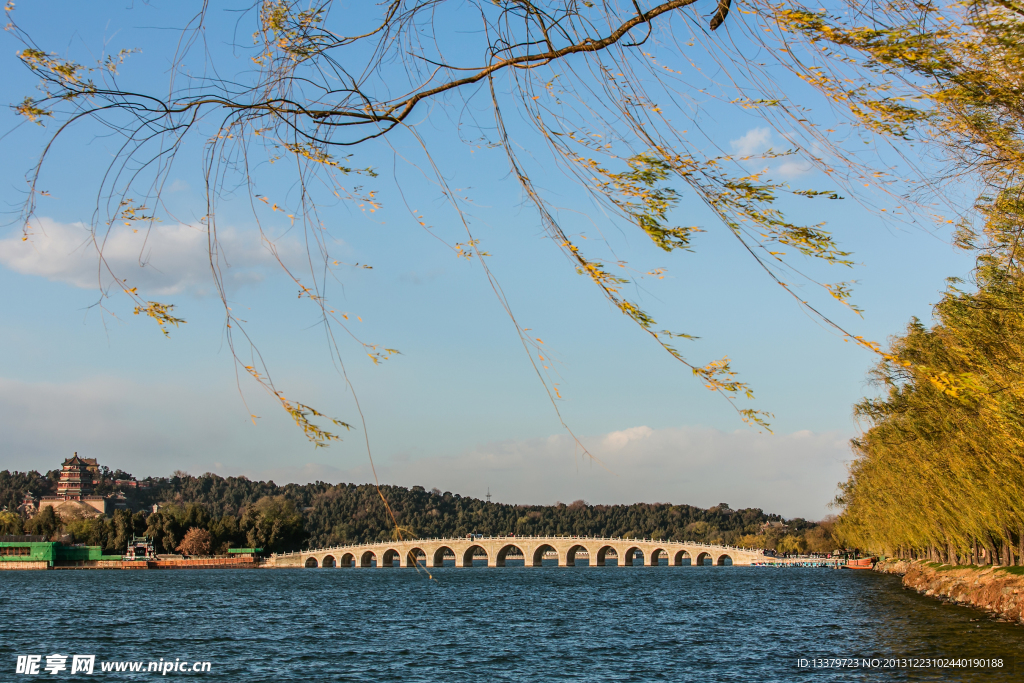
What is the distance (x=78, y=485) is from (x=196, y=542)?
75.6 metres

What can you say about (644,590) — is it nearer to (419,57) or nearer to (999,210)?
(999,210)

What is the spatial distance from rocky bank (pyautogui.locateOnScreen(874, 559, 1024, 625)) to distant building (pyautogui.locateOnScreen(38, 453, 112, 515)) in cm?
15630

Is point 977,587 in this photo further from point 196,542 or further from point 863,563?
point 196,542

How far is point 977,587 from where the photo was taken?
107ft

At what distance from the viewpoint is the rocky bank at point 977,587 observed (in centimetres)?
2691

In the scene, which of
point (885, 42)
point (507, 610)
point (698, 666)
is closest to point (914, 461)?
point (698, 666)

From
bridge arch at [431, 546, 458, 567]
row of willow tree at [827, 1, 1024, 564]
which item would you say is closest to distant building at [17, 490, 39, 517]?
bridge arch at [431, 546, 458, 567]

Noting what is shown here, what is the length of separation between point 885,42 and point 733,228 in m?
1.57

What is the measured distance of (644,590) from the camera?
218 feet

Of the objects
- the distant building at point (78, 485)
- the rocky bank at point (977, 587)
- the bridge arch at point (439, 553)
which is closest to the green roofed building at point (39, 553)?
the bridge arch at point (439, 553)

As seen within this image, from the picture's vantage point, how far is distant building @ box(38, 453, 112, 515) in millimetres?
162413

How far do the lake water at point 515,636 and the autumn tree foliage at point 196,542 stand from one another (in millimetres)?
54135

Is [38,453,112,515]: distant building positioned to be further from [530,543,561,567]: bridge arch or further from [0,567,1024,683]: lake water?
[0,567,1024,683]: lake water

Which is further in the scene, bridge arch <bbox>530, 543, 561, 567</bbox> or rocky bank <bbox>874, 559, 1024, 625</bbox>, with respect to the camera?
bridge arch <bbox>530, 543, 561, 567</bbox>
